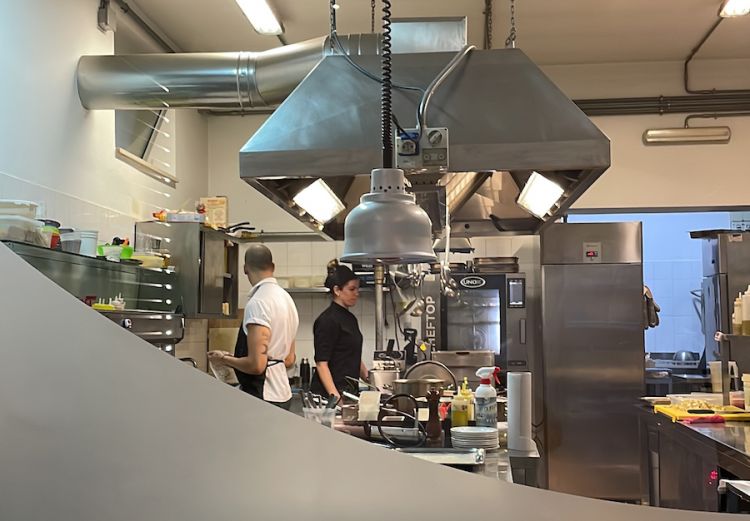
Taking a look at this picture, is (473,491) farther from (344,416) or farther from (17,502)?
(344,416)

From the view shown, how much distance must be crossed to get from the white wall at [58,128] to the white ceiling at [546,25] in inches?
34.9

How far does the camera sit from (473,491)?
340mm

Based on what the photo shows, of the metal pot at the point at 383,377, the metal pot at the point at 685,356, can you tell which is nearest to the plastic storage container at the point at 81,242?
the metal pot at the point at 383,377

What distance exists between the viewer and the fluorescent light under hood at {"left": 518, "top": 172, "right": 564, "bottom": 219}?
262cm

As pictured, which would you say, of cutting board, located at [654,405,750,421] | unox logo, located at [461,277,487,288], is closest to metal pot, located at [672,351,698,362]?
unox logo, located at [461,277,487,288]

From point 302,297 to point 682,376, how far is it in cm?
336

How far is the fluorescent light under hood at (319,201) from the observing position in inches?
106

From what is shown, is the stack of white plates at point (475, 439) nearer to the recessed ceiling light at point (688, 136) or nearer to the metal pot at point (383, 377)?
the metal pot at point (383, 377)

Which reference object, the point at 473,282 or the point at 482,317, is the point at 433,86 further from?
the point at 482,317

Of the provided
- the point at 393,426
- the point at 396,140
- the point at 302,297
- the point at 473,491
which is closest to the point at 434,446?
the point at 393,426

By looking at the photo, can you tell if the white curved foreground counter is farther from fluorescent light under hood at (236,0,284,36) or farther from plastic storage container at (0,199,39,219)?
fluorescent light under hood at (236,0,284,36)

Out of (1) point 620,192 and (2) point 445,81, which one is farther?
(1) point 620,192

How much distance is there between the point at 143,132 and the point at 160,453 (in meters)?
5.44

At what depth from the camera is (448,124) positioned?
2080mm
